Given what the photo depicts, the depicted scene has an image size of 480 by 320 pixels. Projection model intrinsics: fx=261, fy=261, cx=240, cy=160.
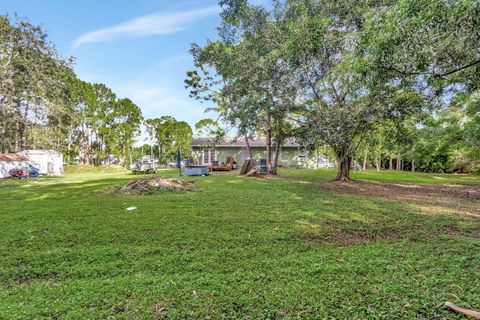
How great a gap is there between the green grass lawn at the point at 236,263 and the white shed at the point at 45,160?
19978 mm

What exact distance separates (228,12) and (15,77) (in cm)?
1189

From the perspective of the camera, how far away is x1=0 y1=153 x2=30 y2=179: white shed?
1852cm

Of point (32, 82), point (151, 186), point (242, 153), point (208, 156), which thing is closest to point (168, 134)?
point (208, 156)

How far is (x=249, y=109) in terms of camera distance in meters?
12.1

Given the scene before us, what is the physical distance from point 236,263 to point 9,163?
22.9 metres

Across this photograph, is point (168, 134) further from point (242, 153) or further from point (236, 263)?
→ point (236, 263)

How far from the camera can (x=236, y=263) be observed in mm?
3330

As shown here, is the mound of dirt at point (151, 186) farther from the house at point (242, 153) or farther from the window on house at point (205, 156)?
the window on house at point (205, 156)

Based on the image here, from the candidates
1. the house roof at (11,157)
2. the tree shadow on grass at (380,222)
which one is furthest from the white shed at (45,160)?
the tree shadow on grass at (380,222)

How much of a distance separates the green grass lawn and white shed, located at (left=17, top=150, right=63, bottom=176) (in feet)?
65.5

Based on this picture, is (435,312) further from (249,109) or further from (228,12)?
(228,12)

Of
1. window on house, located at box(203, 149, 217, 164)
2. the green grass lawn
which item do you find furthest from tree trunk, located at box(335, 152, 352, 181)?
window on house, located at box(203, 149, 217, 164)

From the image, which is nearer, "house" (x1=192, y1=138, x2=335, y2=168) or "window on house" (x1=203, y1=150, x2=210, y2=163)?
"house" (x1=192, y1=138, x2=335, y2=168)

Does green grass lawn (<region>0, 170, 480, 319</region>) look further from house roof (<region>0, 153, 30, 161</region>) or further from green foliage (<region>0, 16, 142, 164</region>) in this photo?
house roof (<region>0, 153, 30, 161</region>)
